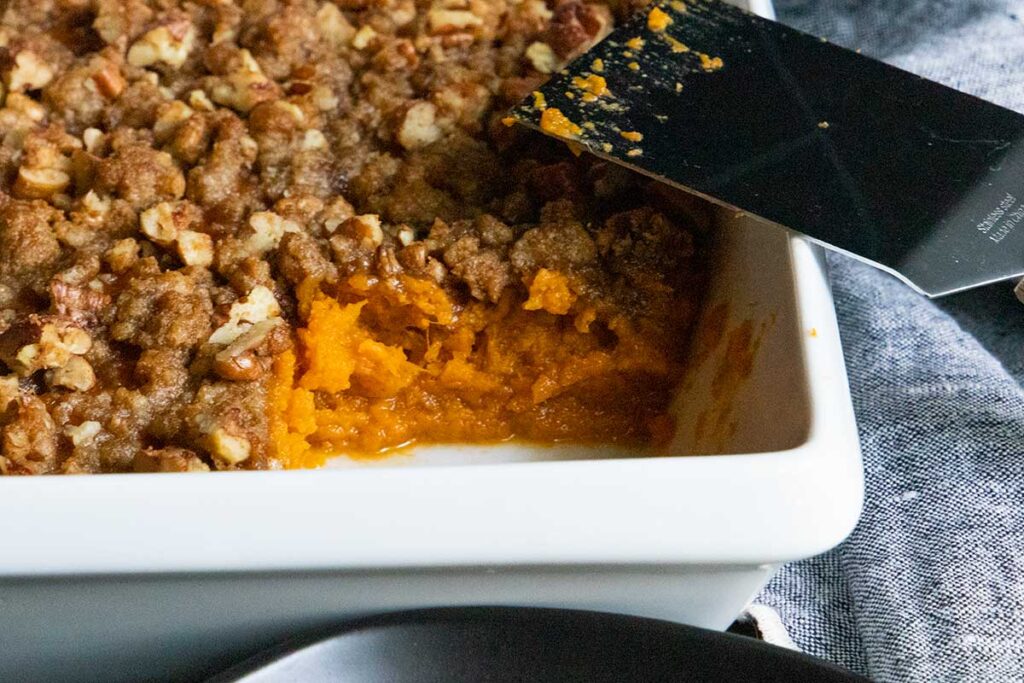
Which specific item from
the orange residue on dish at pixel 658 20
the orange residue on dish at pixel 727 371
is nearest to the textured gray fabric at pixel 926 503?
the orange residue on dish at pixel 727 371

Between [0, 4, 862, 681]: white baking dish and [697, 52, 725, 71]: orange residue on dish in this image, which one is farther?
[697, 52, 725, 71]: orange residue on dish

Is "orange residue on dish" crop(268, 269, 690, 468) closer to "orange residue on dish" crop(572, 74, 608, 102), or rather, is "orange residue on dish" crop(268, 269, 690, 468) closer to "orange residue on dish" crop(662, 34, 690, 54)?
"orange residue on dish" crop(572, 74, 608, 102)

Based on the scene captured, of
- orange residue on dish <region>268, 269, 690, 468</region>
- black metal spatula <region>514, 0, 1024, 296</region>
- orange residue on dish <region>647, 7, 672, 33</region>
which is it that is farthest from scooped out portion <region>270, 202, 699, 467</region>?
orange residue on dish <region>647, 7, 672, 33</region>

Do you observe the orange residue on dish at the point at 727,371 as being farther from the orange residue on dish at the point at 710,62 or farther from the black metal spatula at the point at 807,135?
the orange residue on dish at the point at 710,62

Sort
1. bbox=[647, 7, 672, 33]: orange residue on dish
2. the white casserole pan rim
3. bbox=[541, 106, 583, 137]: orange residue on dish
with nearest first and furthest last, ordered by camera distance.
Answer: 1. the white casserole pan rim
2. bbox=[541, 106, 583, 137]: orange residue on dish
3. bbox=[647, 7, 672, 33]: orange residue on dish

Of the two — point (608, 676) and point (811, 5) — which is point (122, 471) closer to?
point (608, 676)

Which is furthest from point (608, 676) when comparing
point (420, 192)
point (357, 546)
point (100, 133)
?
point (100, 133)

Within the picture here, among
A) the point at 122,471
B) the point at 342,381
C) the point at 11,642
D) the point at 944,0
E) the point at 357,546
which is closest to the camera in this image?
the point at 357,546
